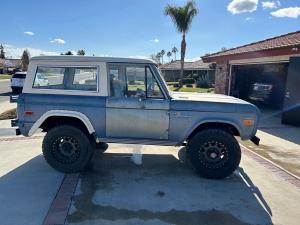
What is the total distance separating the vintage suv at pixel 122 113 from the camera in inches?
201

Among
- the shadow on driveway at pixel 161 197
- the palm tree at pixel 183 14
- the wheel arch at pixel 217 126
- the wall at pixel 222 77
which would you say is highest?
the palm tree at pixel 183 14

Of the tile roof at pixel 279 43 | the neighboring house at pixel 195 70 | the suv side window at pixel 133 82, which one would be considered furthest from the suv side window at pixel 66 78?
the neighboring house at pixel 195 70

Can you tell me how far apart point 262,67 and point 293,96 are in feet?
22.5

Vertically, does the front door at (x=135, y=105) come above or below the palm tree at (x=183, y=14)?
below

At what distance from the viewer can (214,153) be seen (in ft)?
17.1

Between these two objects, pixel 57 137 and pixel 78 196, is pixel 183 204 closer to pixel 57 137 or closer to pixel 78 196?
pixel 78 196

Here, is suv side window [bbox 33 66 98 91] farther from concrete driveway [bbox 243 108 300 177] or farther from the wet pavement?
concrete driveway [bbox 243 108 300 177]

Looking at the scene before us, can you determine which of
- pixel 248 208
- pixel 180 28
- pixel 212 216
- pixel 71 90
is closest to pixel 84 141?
pixel 71 90

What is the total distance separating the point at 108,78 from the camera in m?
5.20

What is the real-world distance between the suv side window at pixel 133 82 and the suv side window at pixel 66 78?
37 cm

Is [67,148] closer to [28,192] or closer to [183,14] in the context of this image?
[28,192]

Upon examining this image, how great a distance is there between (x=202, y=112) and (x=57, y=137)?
2679 mm

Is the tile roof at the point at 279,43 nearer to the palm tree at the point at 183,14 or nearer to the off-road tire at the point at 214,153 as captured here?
the off-road tire at the point at 214,153

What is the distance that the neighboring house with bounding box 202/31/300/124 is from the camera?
10539mm
